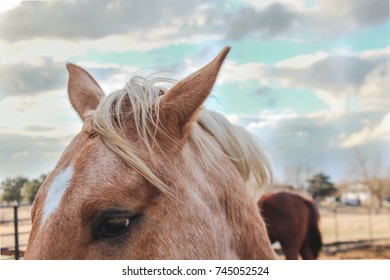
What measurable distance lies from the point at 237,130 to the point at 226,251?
341mm

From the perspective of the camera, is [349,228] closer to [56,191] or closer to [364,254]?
[364,254]

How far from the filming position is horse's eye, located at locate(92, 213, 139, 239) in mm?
827

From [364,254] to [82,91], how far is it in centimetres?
279

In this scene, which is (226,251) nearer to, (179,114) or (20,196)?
(179,114)

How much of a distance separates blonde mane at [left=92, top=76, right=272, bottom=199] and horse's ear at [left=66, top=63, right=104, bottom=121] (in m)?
0.20

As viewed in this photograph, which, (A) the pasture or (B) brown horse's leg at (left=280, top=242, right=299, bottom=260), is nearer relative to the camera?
(A) the pasture

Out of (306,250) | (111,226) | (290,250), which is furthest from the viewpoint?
(306,250)

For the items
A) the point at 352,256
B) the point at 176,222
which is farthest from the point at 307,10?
the point at 352,256

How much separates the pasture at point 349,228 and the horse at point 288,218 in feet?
1.09

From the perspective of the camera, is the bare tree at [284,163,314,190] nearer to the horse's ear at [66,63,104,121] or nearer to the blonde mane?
the blonde mane

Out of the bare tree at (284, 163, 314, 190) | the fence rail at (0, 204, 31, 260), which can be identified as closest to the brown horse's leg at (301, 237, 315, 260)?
the bare tree at (284, 163, 314, 190)

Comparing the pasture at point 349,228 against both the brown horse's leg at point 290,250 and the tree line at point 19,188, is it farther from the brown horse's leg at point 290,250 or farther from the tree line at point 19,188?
the brown horse's leg at point 290,250

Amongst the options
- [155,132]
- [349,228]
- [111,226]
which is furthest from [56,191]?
[349,228]

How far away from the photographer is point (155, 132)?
0.90 m
